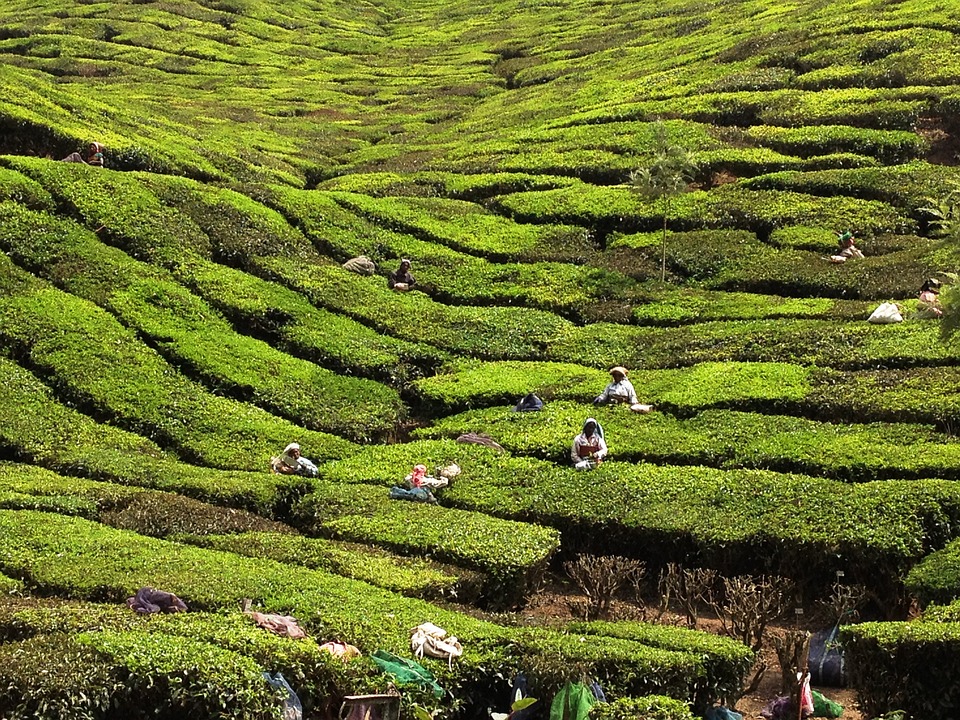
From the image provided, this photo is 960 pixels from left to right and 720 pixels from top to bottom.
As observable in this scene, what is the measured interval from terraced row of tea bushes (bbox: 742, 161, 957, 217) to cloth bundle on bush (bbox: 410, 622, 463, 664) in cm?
2572

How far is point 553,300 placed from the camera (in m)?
33.2

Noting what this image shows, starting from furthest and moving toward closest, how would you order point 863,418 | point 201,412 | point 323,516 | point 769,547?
point 201,412
point 863,418
point 323,516
point 769,547

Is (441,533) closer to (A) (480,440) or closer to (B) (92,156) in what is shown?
(A) (480,440)

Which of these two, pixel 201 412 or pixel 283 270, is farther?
pixel 283 270

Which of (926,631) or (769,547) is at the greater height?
(926,631)

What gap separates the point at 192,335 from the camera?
28297mm

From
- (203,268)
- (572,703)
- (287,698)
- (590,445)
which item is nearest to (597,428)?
(590,445)

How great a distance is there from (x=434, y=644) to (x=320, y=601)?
6.60 ft

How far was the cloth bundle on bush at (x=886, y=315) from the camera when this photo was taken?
28281 mm

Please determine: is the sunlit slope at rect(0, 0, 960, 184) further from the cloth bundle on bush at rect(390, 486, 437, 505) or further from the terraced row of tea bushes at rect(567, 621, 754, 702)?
the terraced row of tea bushes at rect(567, 621, 754, 702)

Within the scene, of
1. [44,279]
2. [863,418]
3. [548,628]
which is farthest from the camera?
[44,279]

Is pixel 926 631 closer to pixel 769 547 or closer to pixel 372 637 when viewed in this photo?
pixel 769 547

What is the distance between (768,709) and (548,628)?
3.04m

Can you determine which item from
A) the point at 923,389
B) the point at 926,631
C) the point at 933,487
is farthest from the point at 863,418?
the point at 926,631
